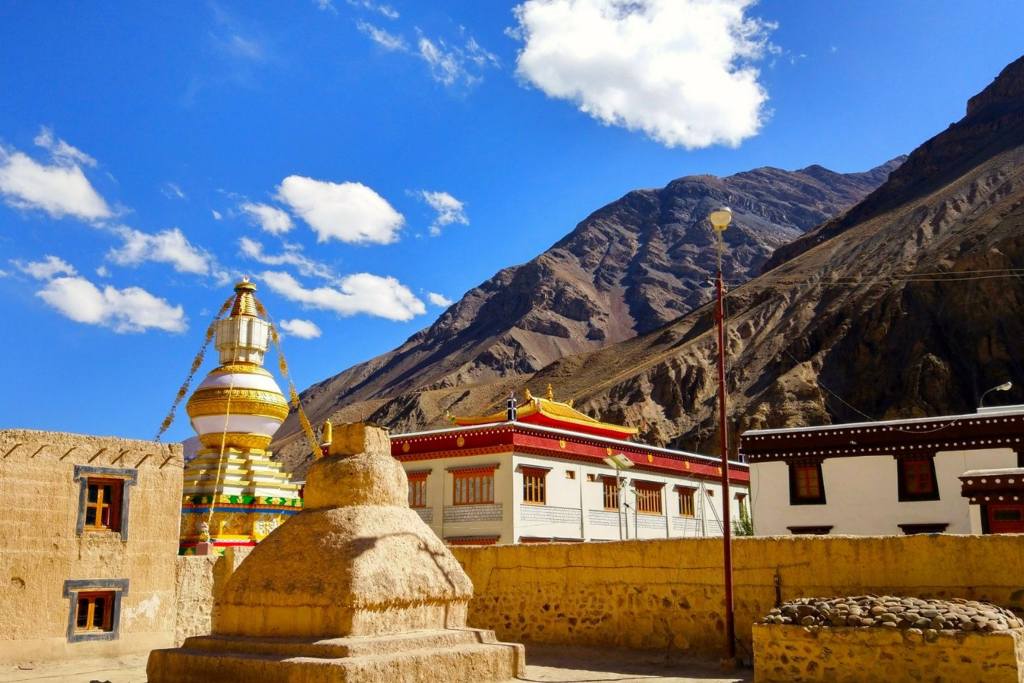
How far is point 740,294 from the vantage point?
299ft

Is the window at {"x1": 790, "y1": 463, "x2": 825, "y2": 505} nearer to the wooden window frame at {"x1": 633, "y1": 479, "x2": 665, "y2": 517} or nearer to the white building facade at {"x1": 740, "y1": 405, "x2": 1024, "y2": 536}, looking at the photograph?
the white building facade at {"x1": 740, "y1": 405, "x2": 1024, "y2": 536}

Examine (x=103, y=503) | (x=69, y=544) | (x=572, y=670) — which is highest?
(x=103, y=503)

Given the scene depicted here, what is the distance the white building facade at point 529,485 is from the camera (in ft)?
92.8

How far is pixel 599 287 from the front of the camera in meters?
156

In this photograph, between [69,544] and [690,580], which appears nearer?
[690,580]

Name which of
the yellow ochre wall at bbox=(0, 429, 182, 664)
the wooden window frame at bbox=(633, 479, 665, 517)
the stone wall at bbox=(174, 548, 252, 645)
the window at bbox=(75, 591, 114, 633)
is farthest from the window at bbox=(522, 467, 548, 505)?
the window at bbox=(75, 591, 114, 633)

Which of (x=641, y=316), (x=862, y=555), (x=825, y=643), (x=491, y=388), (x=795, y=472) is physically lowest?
(x=825, y=643)

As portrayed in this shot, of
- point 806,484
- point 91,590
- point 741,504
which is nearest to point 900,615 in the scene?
point 91,590

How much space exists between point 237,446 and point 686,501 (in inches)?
720

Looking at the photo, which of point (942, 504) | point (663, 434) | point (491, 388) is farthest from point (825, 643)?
point (491, 388)

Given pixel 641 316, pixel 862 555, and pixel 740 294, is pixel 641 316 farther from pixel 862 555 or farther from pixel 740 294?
pixel 862 555

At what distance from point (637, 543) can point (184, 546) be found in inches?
554

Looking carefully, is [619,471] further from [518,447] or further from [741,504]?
[741,504]

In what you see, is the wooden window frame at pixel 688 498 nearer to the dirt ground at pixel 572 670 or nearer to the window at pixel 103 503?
the dirt ground at pixel 572 670
